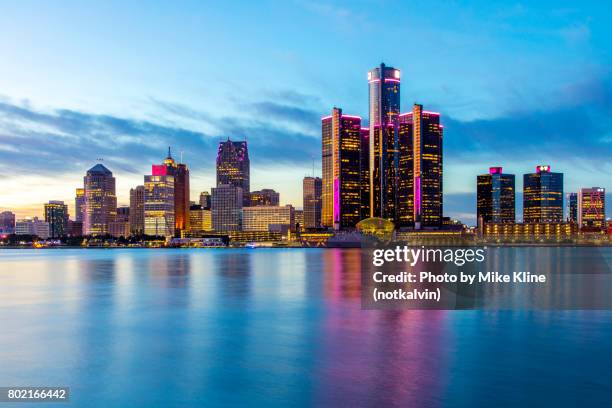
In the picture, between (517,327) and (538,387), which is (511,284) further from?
(538,387)

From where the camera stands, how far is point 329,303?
45.6m

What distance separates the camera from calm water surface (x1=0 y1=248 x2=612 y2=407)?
19.5m

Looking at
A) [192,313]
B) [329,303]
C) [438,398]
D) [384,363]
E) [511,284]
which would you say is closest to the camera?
[438,398]

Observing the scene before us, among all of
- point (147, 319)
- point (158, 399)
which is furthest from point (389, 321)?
point (158, 399)

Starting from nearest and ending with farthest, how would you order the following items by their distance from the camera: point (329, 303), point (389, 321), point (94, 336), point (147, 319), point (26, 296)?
point (94, 336) < point (389, 321) < point (147, 319) < point (329, 303) < point (26, 296)

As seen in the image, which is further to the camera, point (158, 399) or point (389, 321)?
point (389, 321)

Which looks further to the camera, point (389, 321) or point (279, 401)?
point (389, 321)

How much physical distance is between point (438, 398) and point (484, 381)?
3033mm

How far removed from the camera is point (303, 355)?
25.8m

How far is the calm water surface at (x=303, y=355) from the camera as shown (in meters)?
19.5

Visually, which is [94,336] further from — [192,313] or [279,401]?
[279,401]

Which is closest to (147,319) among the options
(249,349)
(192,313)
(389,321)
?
(192,313)

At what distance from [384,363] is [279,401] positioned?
6.38m

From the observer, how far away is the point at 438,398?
61.6 feet
